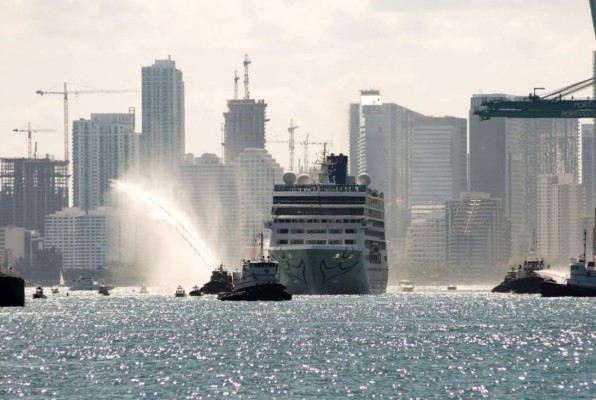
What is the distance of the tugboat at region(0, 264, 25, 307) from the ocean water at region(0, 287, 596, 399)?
1091 centimetres

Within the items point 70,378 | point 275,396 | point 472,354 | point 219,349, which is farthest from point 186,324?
point 275,396

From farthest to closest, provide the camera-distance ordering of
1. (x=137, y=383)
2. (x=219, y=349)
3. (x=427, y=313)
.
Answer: (x=427, y=313) → (x=219, y=349) → (x=137, y=383)

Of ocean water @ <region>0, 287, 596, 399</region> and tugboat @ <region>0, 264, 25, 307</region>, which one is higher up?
tugboat @ <region>0, 264, 25, 307</region>

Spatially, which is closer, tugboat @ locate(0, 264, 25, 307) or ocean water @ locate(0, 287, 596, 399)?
ocean water @ locate(0, 287, 596, 399)

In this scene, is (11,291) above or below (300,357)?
above

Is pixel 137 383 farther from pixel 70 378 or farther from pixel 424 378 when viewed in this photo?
pixel 424 378

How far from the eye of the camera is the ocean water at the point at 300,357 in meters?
93.4

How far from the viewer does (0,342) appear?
132 m

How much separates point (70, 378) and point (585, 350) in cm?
3883

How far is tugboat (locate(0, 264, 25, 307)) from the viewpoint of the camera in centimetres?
18639

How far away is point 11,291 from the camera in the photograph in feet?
627

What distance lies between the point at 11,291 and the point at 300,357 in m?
83.4

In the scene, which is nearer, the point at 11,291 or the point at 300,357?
the point at 300,357

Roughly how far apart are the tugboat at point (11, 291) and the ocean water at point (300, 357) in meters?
10.9
